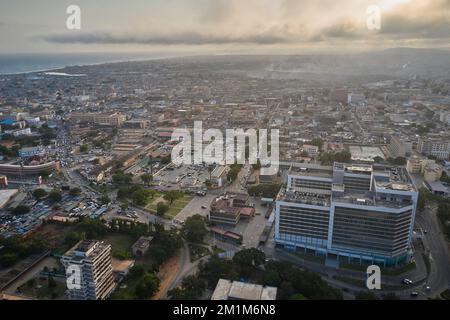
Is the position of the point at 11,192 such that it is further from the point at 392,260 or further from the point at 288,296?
the point at 392,260

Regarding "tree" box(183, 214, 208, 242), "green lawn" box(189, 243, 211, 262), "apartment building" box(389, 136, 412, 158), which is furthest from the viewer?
"apartment building" box(389, 136, 412, 158)

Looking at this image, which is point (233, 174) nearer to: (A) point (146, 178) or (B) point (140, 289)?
(A) point (146, 178)

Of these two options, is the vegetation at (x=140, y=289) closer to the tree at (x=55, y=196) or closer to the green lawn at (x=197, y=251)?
the green lawn at (x=197, y=251)

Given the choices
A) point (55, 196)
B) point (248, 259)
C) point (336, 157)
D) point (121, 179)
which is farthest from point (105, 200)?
point (336, 157)

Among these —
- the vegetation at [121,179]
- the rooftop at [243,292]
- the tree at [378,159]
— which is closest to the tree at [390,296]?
the rooftop at [243,292]

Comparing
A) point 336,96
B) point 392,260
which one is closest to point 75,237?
point 392,260

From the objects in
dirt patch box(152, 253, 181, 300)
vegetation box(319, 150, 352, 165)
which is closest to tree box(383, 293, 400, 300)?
dirt patch box(152, 253, 181, 300)

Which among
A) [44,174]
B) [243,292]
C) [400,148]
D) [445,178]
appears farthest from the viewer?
[400,148]

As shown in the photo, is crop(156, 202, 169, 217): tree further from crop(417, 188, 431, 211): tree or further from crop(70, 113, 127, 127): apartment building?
crop(70, 113, 127, 127): apartment building
